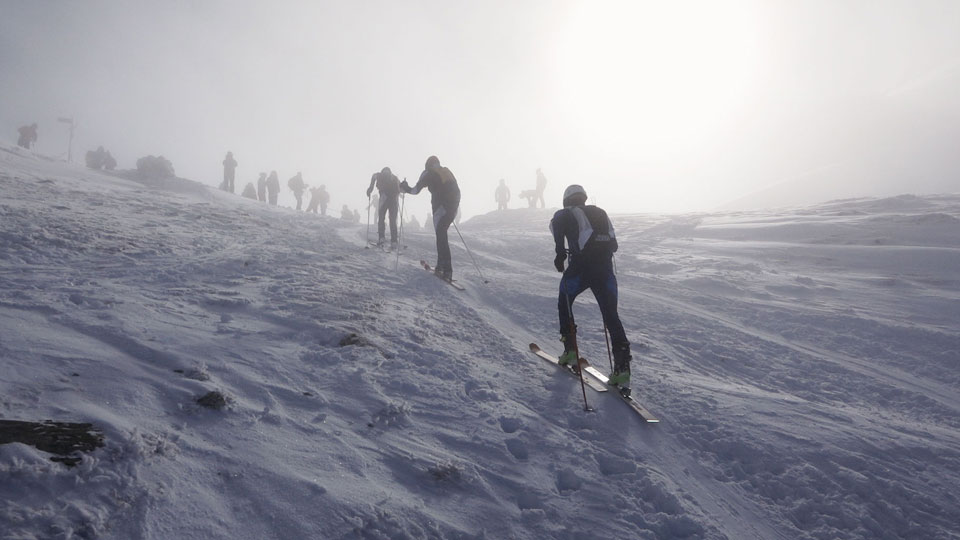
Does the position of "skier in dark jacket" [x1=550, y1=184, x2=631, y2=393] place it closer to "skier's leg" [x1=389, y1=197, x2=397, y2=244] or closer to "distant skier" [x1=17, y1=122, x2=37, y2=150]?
"skier's leg" [x1=389, y1=197, x2=397, y2=244]

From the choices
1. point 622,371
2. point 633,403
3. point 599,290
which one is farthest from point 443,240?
point 633,403

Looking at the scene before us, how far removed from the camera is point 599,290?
5488 millimetres

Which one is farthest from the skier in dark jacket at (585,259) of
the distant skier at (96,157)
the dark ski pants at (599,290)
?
the distant skier at (96,157)

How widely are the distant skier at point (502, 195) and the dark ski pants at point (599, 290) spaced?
1686 inches

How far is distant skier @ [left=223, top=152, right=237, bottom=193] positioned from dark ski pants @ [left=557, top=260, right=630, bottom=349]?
37638 mm

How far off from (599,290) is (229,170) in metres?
38.3

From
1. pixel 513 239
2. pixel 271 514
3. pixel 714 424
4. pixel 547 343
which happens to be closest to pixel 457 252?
pixel 513 239

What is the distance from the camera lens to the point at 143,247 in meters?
8.24

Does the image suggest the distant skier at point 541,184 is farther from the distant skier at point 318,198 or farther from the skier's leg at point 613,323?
the skier's leg at point 613,323

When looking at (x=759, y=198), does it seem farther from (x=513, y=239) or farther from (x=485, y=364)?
(x=485, y=364)

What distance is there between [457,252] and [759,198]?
129521 mm

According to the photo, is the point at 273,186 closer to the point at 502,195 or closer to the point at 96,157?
the point at 96,157

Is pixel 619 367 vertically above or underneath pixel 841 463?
above

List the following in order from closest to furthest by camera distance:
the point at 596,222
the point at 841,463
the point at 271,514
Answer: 1. the point at 271,514
2. the point at 841,463
3. the point at 596,222
